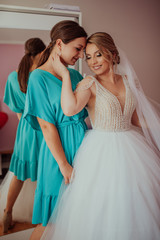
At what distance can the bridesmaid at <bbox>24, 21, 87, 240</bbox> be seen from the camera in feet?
3.21

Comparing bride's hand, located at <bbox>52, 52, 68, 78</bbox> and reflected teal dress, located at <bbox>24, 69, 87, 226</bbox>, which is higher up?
bride's hand, located at <bbox>52, 52, 68, 78</bbox>

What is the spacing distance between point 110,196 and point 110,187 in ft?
0.12

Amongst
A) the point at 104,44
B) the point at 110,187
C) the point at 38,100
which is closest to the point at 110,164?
the point at 110,187

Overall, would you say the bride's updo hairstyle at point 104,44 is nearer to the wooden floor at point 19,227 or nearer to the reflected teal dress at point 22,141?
the reflected teal dress at point 22,141

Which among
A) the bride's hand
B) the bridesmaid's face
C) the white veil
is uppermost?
the bridesmaid's face

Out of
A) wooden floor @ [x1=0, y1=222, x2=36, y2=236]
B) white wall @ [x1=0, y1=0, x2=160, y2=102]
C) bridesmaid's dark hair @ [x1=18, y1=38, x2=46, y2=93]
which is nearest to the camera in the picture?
bridesmaid's dark hair @ [x1=18, y1=38, x2=46, y2=93]

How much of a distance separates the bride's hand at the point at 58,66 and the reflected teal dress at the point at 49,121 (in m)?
0.04

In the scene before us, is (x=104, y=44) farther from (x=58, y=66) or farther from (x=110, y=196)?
(x=110, y=196)

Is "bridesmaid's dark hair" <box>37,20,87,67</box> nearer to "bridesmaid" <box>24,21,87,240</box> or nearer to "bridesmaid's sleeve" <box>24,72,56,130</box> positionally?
"bridesmaid" <box>24,21,87,240</box>

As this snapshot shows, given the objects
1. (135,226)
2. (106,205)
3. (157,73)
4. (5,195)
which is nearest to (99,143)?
(106,205)

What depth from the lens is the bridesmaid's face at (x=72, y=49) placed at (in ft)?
3.37

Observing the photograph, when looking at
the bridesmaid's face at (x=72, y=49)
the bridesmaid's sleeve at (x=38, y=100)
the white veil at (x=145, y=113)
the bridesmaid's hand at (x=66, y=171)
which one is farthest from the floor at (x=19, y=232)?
the bridesmaid's face at (x=72, y=49)

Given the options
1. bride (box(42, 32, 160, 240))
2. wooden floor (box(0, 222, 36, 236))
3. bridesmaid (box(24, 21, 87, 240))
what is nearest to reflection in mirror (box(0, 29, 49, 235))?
wooden floor (box(0, 222, 36, 236))

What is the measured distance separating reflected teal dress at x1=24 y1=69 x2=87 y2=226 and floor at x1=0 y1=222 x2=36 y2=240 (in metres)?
0.41
